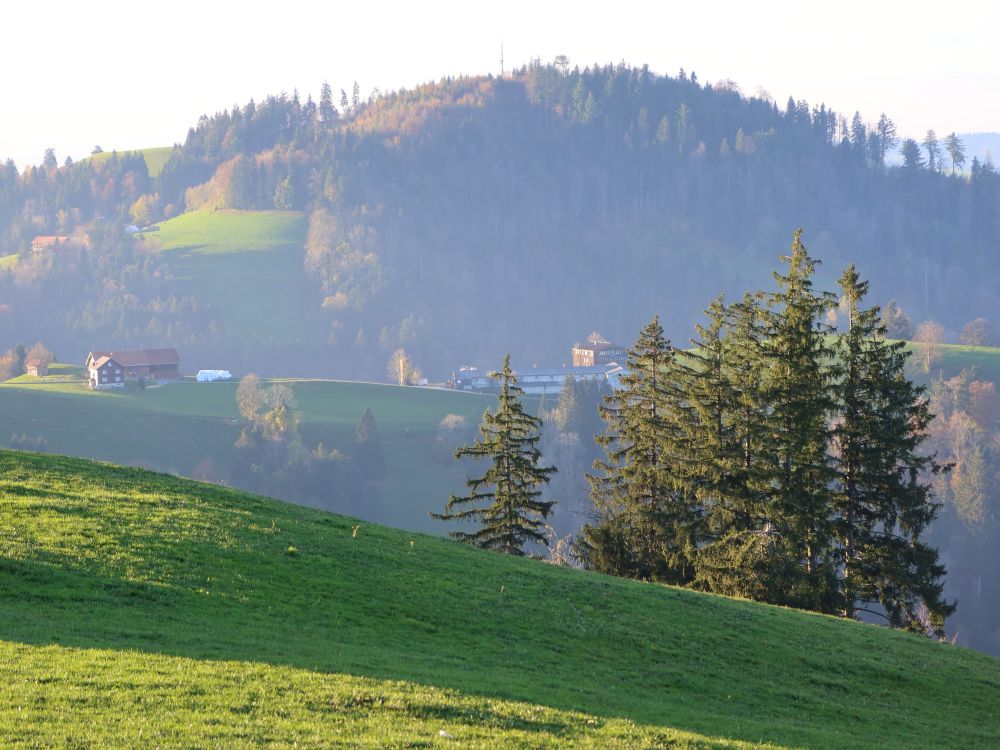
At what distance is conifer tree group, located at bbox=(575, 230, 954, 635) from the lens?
40.0m

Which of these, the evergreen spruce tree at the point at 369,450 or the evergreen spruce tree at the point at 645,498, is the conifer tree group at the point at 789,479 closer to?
the evergreen spruce tree at the point at 645,498

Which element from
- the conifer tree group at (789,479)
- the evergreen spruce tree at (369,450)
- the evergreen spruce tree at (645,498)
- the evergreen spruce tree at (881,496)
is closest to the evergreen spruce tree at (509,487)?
the evergreen spruce tree at (645,498)

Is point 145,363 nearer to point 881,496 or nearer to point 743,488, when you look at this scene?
point 743,488

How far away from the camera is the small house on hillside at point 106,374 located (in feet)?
524

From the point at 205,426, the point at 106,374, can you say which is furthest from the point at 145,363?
the point at 205,426

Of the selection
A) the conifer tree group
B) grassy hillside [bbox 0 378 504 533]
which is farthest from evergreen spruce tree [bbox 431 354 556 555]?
grassy hillside [bbox 0 378 504 533]

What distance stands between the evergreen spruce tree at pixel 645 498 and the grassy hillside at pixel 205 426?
8089cm

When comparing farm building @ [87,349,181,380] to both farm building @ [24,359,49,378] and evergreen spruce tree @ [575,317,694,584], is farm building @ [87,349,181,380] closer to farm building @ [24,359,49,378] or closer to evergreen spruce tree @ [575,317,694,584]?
farm building @ [24,359,49,378]

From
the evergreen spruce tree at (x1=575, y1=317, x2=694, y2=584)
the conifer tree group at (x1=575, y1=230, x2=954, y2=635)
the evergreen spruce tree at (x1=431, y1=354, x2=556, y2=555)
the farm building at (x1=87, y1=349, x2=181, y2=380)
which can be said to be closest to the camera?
the conifer tree group at (x1=575, y1=230, x2=954, y2=635)

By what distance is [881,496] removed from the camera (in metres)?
42.7

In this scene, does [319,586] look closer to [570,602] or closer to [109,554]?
[109,554]

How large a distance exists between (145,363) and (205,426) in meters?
36.2

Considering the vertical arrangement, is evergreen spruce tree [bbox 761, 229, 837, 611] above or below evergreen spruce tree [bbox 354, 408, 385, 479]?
above

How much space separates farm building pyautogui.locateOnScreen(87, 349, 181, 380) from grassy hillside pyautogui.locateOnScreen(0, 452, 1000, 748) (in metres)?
141
